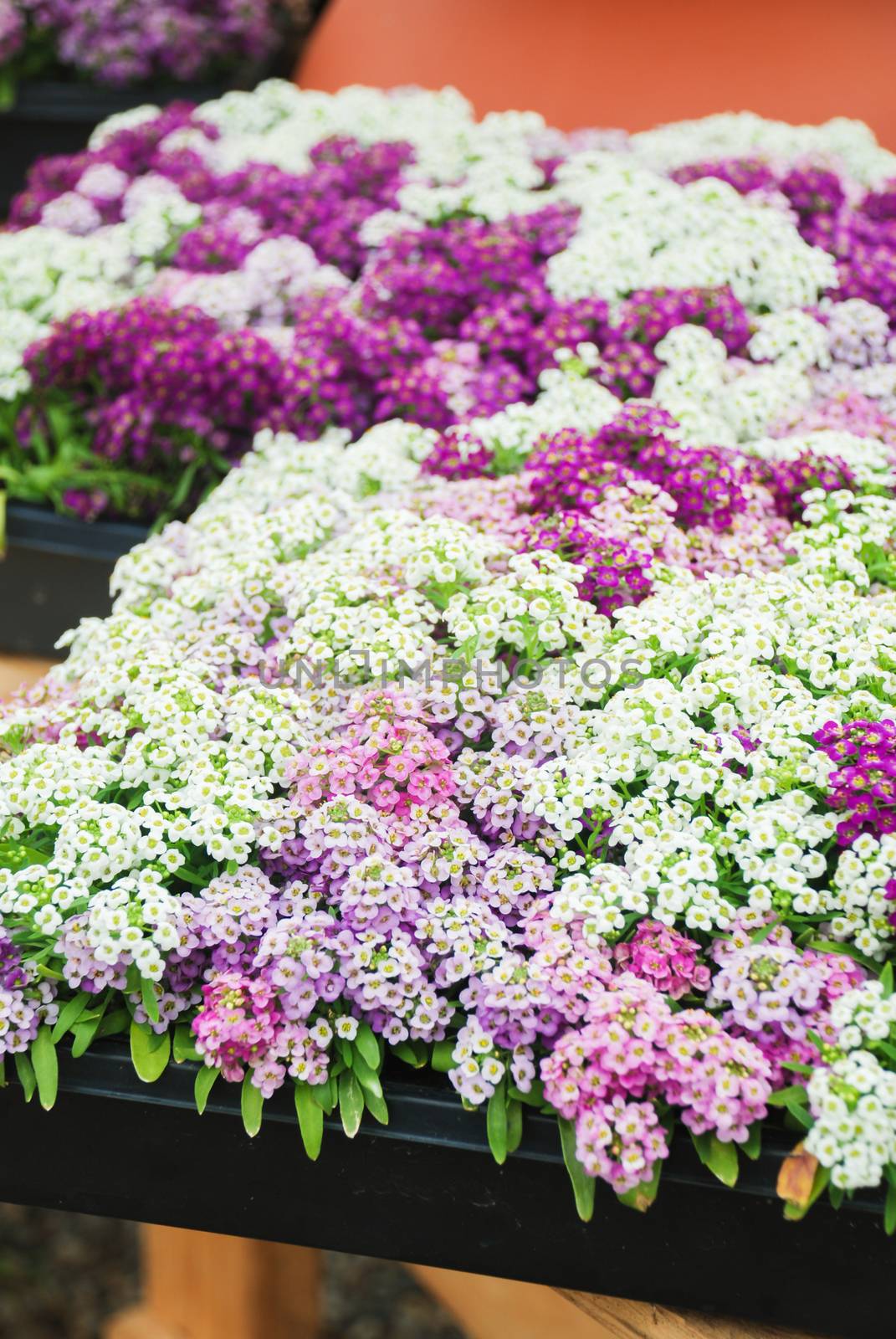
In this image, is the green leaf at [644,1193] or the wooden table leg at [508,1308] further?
the wooden table leg at [508,1308]

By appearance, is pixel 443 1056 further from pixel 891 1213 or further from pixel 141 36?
pixel 141 36

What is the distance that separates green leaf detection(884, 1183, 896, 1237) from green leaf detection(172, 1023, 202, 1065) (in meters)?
0.84

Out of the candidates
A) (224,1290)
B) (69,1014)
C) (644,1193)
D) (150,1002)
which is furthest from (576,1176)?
(224,1290)

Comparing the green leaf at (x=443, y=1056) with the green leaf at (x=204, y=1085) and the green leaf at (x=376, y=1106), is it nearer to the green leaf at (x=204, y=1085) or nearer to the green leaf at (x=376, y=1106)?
the green leaf at (x=376, y=1106)

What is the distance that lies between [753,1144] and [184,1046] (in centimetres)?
71

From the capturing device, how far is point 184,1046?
1.56m

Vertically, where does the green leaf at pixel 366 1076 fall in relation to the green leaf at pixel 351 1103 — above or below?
above

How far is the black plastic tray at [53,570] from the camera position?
9.32 ft

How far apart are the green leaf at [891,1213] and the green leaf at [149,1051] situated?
0.88 m

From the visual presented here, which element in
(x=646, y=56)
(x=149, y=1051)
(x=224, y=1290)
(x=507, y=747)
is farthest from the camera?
(x=646, y=56)

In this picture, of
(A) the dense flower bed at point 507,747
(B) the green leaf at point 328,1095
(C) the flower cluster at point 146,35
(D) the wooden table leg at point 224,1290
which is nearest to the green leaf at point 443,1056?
(A) the dense flower bed at point 507,747

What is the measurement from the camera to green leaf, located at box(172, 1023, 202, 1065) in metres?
1.54

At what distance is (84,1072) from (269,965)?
11.3 inches

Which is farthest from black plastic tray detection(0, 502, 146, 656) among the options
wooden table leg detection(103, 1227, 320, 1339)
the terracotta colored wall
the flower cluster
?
the flower cluster
